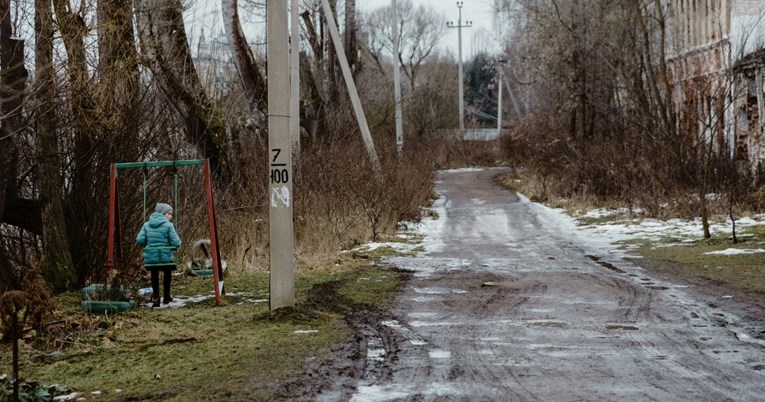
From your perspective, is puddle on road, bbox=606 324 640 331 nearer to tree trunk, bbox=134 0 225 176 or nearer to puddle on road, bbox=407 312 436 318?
puddle on road, bbox=407 312 436 318

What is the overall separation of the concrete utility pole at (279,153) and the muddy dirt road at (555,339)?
1.19m

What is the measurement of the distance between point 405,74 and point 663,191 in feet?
181

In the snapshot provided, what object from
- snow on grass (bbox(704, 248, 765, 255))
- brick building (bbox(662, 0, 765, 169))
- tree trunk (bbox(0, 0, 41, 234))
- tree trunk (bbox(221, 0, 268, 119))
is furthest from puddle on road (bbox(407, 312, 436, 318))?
tree trunk (bbox(221, 0, 268, 119))

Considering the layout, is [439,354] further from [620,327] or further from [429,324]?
[620,327]

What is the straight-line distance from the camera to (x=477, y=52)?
4173 inches

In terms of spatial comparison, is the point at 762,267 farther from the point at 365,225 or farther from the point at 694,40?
the point at 694,40

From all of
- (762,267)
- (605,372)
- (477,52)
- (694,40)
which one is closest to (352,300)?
(605,372)

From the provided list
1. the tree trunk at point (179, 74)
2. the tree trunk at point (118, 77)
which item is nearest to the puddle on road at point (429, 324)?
the tree trunk at point (118, 77)

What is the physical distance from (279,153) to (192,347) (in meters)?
2.33

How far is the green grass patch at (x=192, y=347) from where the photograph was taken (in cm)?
711

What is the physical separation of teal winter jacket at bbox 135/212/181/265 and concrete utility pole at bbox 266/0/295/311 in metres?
1.97

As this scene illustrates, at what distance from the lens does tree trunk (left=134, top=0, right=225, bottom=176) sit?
17453 mm

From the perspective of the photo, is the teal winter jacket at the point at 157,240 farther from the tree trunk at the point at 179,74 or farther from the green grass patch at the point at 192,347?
the tree trunk at the point at 179,74

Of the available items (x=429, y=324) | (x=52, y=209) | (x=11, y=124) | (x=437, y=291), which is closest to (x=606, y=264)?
(x=437, y=291)
